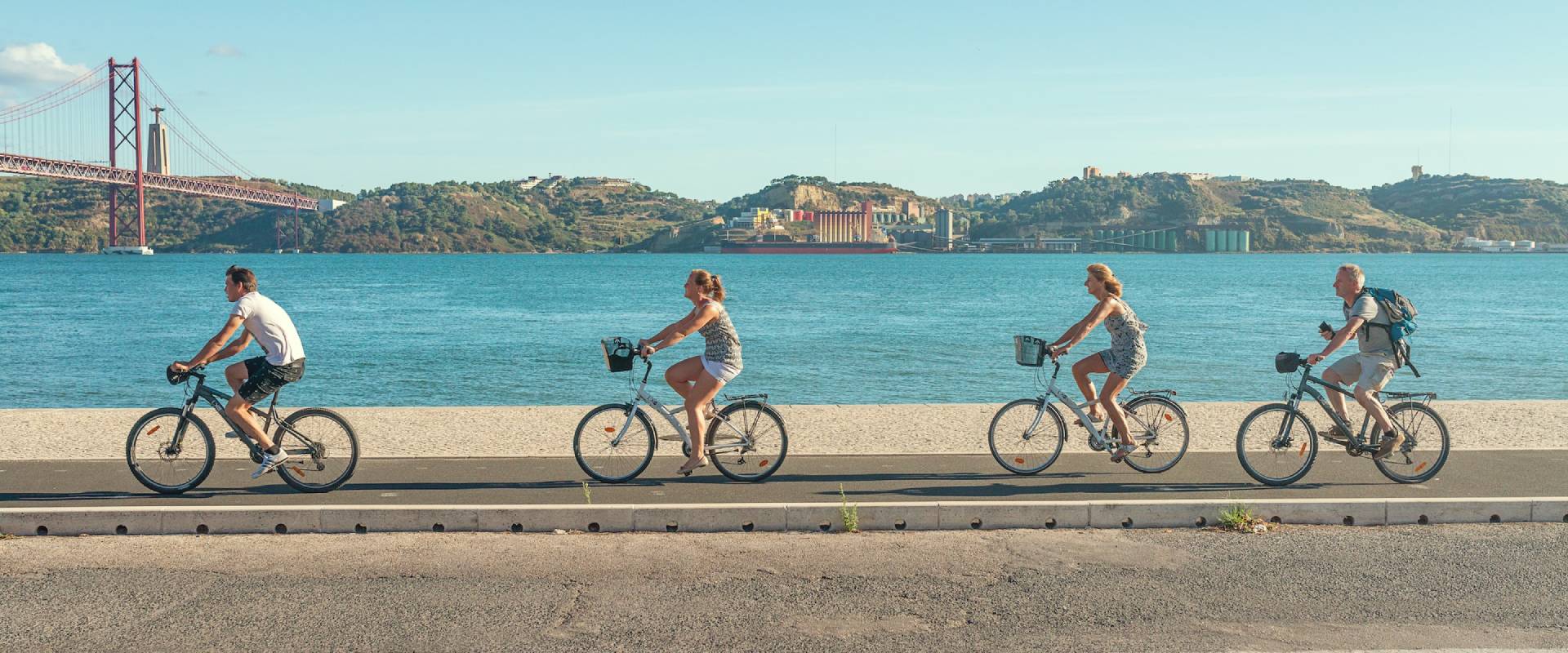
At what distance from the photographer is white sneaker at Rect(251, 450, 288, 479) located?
8148 millimetres

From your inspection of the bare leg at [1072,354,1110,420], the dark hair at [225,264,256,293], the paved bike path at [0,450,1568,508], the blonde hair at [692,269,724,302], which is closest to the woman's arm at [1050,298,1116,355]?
the bare leg at [1072,354,1110,420]

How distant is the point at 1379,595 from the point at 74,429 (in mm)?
10043

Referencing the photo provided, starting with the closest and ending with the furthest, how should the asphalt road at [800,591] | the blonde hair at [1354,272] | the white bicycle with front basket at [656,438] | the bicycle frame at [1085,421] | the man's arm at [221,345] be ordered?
the asphalt road at [800,591] < the man's arm at [221,345] < the blonde hair at [1354,272] < the white bicycle with front basket at [656,438] < the bicycle frame at [1085,421]

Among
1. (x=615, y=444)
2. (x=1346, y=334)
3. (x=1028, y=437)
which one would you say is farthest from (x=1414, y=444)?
(x=615, y=444)

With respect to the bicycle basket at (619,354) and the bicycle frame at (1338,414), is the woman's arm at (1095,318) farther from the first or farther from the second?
the bicycle basket at (619,354)

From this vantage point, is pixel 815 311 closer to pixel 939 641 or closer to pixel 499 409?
pixel 499 409

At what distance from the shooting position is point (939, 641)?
17.3 ft

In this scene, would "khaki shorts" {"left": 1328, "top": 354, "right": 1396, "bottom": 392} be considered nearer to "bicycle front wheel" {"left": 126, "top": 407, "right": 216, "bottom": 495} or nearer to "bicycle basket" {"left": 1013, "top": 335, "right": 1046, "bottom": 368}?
"bicycle basket" {"left": 1013, "top": 335, "right": 1046, "bottom": 368}

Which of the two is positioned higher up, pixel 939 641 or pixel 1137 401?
pixel 1137 401

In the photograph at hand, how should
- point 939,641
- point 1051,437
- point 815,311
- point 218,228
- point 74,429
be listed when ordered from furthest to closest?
point 218,228, point 815,311, point 74,429, point 1051,437, point 939,641

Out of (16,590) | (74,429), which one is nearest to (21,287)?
(74,429)

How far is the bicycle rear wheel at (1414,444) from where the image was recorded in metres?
8.55

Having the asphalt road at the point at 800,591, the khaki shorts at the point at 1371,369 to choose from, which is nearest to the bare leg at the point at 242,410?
the asphalt road at the point at 800,591

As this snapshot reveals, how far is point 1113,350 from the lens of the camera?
877 cm
